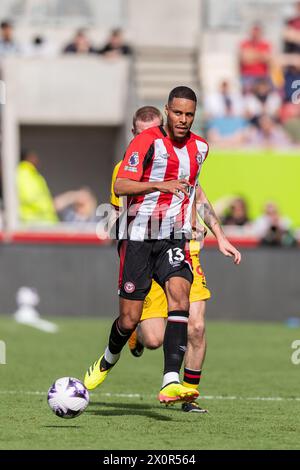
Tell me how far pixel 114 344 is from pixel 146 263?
2.56 feet

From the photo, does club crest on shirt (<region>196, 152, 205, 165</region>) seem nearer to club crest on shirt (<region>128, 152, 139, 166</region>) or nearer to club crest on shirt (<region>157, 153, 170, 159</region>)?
club crest on shirt (<region>157, 153, 170, 159</region>)

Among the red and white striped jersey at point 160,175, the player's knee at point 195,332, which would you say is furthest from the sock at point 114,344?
the red and white striped jersey at point 160,175

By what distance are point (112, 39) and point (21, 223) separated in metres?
4.13

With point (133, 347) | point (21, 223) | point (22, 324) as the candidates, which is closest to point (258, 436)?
point (133, 347)

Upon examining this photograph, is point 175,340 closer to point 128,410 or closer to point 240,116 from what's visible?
point 128,410

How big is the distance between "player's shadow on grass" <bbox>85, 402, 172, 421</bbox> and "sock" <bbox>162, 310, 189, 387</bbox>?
381 millimetres

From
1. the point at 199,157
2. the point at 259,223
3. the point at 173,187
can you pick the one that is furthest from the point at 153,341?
the point at 259,223

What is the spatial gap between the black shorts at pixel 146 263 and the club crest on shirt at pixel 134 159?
597 millimetres

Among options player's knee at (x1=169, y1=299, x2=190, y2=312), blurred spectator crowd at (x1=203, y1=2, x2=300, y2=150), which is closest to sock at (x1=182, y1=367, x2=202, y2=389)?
player's knee at (x1=169, y1=299, x2=190, y2=312)

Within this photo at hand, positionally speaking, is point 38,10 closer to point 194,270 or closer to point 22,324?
point 22,324

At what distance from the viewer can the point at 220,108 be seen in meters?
22.1

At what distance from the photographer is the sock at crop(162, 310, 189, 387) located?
8609 millimetres

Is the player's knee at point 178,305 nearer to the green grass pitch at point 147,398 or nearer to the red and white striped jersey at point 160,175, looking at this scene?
the red and white striped jersey at point 160,175

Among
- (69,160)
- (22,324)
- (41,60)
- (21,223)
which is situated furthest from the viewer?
(69,160)
